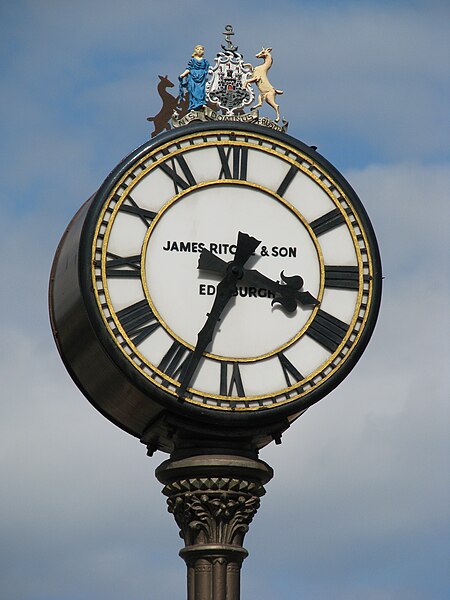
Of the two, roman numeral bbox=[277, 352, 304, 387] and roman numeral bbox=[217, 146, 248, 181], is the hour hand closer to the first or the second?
roman numeral bbox=[217, 146, 248, 181]

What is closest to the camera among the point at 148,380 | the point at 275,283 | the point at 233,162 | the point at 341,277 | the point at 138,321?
the point at 148,380

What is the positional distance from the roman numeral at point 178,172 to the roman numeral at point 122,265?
37.8 inches

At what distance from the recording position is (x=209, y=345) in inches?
1112

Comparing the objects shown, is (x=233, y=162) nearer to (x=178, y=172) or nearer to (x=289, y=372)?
(x=178, y=172)

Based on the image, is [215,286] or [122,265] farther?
[215,286]

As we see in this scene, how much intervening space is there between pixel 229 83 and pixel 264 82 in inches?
15.4

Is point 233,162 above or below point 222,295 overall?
above

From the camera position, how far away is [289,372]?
28.3 m

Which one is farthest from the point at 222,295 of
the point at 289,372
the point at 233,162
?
the point at 233,162

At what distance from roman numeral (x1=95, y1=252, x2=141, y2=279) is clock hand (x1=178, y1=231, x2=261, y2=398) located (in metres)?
0.90

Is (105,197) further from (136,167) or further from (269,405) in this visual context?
(269,405)

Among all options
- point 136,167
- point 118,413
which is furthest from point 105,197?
point 118,413

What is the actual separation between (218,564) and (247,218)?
148 inches

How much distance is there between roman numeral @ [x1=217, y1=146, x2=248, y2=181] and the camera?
2883 centimetres
